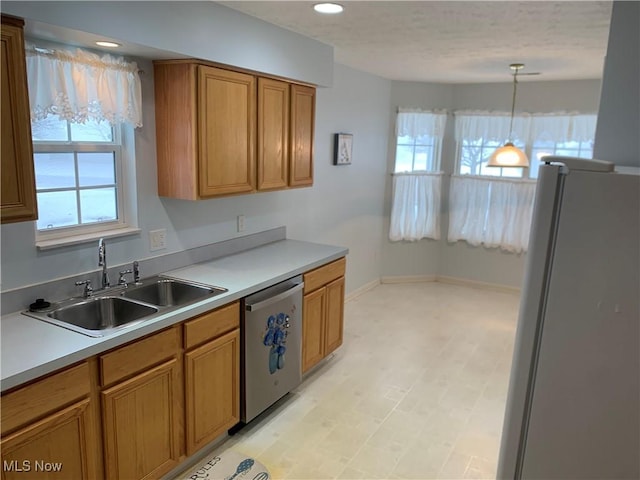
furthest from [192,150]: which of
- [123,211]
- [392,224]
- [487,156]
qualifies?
[487,156]

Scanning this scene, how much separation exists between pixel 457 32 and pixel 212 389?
8.66 ft

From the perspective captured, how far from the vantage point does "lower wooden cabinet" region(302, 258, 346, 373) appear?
3.39 meters

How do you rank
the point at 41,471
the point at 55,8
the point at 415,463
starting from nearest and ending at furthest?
1. the point at 41,471
2. the point at 55,8
3. the point at 415,463

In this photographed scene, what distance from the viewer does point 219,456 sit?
8.93 ft

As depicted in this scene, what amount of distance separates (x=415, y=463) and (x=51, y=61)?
2.75m

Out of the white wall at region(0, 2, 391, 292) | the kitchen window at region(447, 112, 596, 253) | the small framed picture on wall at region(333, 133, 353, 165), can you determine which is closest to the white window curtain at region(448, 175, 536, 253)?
the kitchen window at region(447, 112, 596, 253)

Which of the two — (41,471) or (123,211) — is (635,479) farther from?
(123,211)

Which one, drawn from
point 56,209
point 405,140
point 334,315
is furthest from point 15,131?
point 405,140

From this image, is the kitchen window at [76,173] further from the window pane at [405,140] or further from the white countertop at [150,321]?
the window pane at [405,140]

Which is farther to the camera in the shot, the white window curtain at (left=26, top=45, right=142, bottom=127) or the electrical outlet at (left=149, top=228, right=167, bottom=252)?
the electrical outlet at (left=149, top=228, right=167, bottom=252)

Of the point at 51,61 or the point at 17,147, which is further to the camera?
the point at 51,61

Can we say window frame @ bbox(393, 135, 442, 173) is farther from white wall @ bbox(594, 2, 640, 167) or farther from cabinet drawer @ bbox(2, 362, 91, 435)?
cabinet drawer @ bbox(2, 362, 91, 435)

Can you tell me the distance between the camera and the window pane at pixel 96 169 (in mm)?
2564

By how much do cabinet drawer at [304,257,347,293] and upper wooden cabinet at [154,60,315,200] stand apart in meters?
0.67
